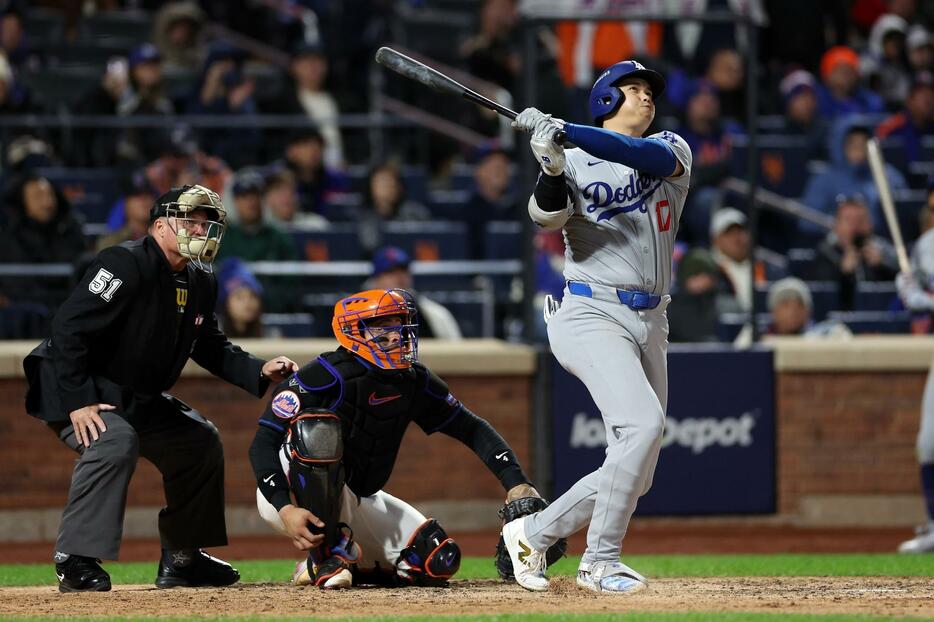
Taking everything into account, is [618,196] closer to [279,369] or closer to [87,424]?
[279,369]

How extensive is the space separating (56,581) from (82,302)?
157cm

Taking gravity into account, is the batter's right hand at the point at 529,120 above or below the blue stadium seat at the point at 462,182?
below

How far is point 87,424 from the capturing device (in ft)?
19.3

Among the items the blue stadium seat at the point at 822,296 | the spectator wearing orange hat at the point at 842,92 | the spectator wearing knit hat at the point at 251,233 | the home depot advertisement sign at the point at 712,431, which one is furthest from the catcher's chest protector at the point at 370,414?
the spectator wearing orange hat at the point at 842,92

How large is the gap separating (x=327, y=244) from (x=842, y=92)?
17.8ft

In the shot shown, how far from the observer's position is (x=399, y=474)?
981cm

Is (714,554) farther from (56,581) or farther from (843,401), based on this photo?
(56,581)

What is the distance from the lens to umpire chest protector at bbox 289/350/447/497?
19.6 feet

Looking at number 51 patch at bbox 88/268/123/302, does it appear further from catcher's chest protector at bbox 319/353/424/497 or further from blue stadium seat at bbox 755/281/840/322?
blue stadium seat at bbox 755/281/840/322

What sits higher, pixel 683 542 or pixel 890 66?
pixel 890 66

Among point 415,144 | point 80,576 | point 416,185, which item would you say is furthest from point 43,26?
point 80,576

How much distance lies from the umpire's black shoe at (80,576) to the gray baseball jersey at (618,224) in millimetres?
2147

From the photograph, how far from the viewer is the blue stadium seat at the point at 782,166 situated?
12898 mm

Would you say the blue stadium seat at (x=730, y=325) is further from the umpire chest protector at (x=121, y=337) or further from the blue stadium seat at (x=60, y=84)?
the blue stadium seat at (x=60, y=84)
